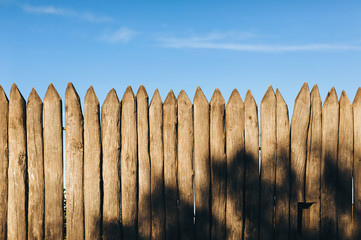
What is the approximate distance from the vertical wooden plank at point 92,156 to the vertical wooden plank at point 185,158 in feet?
3.04

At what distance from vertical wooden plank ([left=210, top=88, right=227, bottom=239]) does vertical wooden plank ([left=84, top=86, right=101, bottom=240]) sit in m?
1.31

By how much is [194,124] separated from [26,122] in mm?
1964

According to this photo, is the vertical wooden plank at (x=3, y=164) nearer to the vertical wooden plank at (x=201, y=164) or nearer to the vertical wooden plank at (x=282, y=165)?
the vertical wooden plank at (x=201, y=164)

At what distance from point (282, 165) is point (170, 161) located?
1.34 m

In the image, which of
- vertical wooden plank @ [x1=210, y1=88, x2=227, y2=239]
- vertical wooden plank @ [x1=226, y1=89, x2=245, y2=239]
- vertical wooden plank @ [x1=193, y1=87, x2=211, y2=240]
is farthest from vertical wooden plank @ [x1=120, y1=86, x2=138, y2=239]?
vertical wooden plank @ [x1=226, y1=89, x2=245, y2=239]

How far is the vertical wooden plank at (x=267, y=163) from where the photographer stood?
4324mm

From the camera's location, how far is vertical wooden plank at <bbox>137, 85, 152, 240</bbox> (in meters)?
4.17

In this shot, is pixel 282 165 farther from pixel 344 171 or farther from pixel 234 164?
pixel 344 171

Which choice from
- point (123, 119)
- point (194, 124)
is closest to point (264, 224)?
point (194, 124)

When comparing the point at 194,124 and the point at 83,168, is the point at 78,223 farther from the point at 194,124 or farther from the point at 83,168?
the point at 194,124

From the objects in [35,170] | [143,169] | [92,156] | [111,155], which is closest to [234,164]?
[143,169]

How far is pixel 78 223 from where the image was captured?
4.22 meters

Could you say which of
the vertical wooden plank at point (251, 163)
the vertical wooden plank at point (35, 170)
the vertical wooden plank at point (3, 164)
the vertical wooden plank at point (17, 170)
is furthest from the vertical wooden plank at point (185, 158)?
the vertical wooden plank at point (3, 164)

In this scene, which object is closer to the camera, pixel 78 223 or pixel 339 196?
pixel 78 223
